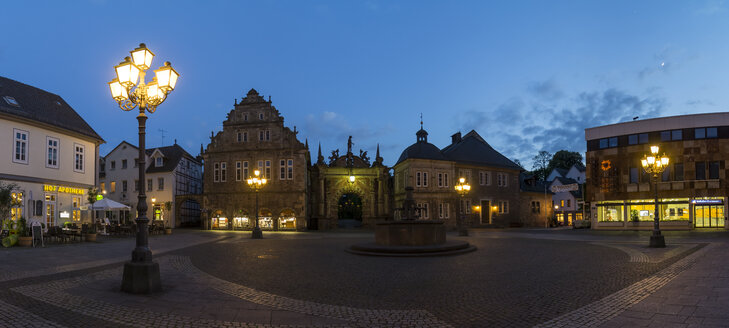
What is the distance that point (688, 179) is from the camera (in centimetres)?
3847

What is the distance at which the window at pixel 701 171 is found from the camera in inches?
1499

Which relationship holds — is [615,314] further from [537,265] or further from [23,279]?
[23,279]

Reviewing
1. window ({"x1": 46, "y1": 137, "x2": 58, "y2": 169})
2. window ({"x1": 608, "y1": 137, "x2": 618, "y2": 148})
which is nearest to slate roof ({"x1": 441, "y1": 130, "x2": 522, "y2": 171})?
window ({"x1": 608, "y1": 137, "x2": 618, "y2": 148})

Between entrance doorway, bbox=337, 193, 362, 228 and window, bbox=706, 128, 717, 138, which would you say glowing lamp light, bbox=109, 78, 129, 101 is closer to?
window, bbox=706, 128, 717, 138

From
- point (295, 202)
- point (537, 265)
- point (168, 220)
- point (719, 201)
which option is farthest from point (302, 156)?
point (719, 201)

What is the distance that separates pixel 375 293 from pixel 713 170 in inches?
1620

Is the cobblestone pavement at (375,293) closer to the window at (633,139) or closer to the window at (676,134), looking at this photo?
the window at (676,134)

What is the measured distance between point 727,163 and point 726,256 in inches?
1149

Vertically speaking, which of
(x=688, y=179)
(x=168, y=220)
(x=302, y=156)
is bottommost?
(x=168, y=220)

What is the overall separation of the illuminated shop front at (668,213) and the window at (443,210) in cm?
1515

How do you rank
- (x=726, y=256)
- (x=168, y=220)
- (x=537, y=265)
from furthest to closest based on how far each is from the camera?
(x=168, y=220), (x=726, y=256), (x=537, y=265)

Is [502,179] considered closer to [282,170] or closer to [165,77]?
[282,170]

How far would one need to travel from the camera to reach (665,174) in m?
39.8

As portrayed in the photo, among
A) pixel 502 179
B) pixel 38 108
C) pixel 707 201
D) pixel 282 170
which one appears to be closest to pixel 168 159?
pixel 282 170
